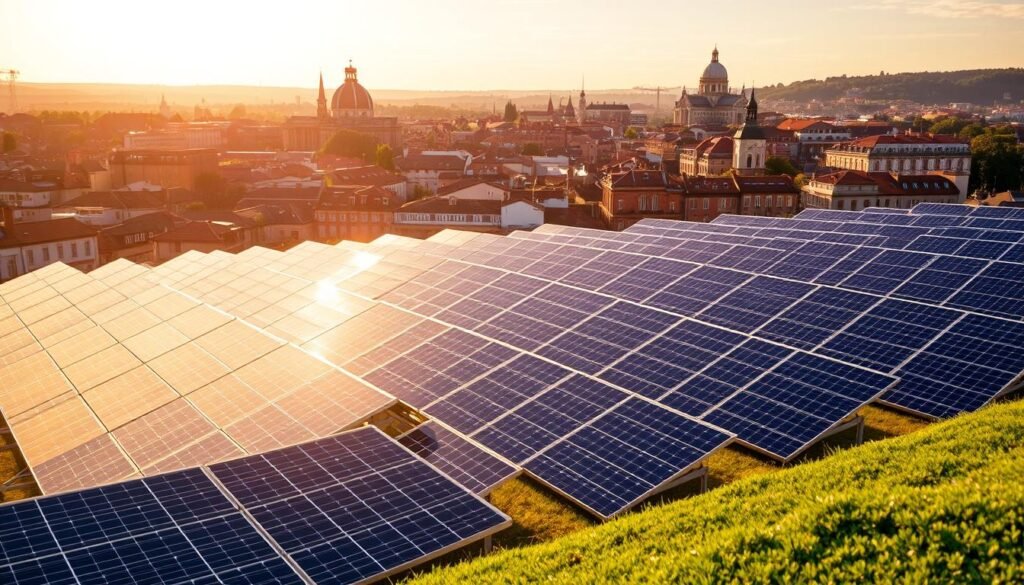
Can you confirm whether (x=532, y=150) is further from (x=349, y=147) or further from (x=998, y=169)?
(x=998, y=169)

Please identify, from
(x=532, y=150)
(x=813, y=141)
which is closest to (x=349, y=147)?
(x=532, y=150)

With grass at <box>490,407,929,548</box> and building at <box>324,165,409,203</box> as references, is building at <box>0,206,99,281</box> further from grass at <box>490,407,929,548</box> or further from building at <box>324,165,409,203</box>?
grass at <box>490,407,929,548</box>

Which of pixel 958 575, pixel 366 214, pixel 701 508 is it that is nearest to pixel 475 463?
pixel 701 508

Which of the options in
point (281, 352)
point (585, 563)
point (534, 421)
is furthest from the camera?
point (281, 352)

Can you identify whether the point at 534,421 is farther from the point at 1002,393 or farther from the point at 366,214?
the point at 366,214

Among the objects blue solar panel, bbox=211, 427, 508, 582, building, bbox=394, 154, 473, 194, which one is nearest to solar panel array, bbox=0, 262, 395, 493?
blue solar panel, bbox=211, 427, 508, 582
